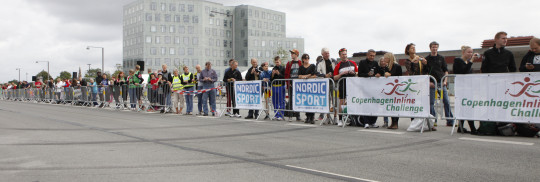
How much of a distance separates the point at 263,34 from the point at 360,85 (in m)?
101

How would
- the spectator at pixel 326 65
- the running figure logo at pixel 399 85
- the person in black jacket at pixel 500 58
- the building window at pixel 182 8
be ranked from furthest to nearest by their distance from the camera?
the building window at pixel 182 8 → the spectator at pixel 326 65 → the running figure logo at pixel 399 85 → the person in black jacket at pixel 500 58

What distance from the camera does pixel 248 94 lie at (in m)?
12.7

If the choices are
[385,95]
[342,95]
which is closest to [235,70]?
[342,95]

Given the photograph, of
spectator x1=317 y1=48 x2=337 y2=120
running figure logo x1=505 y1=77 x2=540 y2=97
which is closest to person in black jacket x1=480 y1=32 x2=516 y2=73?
running figure logo x1=505 y1=77 x2=540 y2=97

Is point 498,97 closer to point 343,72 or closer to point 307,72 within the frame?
point 343,72

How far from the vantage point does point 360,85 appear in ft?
31.9

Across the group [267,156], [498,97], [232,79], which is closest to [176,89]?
[232,79]

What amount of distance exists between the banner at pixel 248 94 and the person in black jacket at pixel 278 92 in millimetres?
464

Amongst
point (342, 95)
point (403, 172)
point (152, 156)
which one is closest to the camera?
point (403, 172)

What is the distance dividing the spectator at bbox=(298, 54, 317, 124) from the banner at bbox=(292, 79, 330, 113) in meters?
0.15

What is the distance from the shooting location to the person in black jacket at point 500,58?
802 centimetres

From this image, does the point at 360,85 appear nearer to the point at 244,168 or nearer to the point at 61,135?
the point at 244,168

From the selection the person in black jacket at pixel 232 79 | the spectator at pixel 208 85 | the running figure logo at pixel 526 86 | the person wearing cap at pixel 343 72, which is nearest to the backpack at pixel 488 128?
the running figure logo at pixel 526 86

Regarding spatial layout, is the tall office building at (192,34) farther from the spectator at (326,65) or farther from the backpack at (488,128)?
the backpack at (488,128)
